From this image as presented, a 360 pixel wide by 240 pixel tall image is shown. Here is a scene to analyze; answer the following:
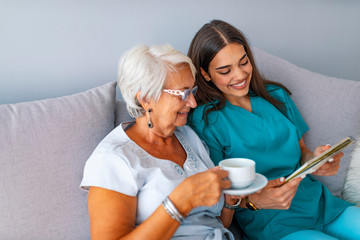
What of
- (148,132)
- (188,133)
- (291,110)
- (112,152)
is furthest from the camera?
(291,110)

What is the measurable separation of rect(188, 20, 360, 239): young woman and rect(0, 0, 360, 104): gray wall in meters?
0.35

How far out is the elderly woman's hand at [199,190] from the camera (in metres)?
1.04

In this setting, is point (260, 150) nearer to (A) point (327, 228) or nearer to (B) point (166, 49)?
(A) point (327, 228)

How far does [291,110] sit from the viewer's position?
172 centimetres

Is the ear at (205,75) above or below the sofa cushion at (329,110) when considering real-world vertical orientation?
above

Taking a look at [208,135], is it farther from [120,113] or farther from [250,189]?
[250,189]

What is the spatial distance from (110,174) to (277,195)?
583 millimetres

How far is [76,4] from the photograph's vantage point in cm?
161

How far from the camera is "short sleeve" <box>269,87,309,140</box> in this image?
1709 mm

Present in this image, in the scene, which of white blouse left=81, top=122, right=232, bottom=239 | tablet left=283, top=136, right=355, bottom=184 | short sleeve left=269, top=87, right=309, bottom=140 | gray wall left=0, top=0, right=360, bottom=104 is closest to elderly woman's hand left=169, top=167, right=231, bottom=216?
white blouse left=81, top=122, right=232, bottom=239

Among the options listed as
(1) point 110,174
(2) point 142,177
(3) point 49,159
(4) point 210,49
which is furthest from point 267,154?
(3) point 49,159

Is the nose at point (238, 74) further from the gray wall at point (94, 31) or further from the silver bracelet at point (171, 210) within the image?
the silver bracelet at point (171, 210)

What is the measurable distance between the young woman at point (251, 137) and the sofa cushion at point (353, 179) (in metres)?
0.20

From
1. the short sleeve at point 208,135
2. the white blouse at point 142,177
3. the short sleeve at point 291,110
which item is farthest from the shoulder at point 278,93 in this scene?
the white blouse at point 142,177
